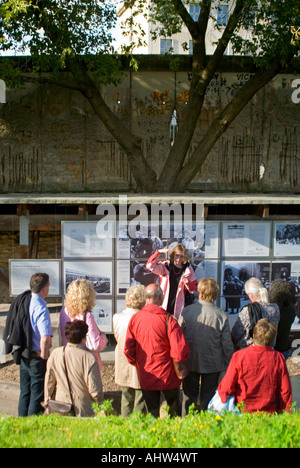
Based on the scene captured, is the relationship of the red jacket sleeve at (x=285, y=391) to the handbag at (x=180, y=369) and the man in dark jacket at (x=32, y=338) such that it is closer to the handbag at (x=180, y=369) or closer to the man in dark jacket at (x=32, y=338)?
the handbag at (x=180, y=369)

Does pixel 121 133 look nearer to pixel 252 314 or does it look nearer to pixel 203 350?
pixel 252 314

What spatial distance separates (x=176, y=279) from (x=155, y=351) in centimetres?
223

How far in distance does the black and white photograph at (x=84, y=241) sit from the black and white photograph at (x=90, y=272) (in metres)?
0.14

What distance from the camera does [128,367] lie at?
18.0ft

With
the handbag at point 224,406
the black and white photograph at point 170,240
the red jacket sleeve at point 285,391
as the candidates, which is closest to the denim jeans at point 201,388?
the handbag at point 224,406

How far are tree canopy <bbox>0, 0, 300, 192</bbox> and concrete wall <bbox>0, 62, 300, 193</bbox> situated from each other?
121 centimetres

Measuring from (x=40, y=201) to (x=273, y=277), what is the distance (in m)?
4.27

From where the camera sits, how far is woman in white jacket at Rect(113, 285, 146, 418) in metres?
5.48

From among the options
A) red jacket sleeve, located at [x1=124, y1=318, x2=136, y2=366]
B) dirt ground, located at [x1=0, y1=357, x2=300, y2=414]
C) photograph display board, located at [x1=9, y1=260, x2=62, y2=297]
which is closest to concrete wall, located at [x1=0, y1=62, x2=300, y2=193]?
photograph display board, located at [x1=9, y1=260, x2=62, y2=297]

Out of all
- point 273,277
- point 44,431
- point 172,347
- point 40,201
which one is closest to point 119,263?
point 40,201

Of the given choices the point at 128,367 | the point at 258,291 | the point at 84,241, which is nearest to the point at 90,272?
the point at 84,241

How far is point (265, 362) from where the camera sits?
4.61 meters

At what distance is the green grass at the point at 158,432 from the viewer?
13.1ft

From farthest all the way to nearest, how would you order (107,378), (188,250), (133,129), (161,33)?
(133,129), (161,33), (188,250), (107,378)
